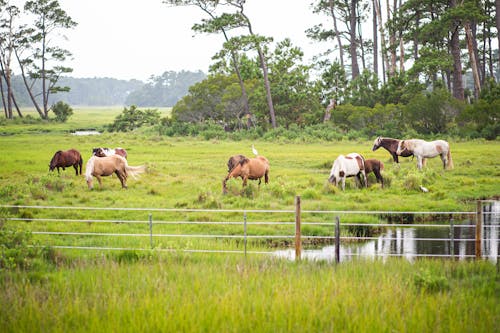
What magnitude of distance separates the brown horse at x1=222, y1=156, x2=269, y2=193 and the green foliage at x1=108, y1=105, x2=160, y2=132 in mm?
31212

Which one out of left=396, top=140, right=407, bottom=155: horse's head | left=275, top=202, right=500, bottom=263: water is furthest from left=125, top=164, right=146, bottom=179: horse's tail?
left=396, top=140, right=407, bottom=155: horse's head

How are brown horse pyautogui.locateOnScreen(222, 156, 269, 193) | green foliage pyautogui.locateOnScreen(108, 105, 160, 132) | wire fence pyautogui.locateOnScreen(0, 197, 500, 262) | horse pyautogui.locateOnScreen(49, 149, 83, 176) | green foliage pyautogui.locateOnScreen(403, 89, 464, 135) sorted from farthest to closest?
green foliage pyautogui.locateOnScreen(108, 105, 160, 132) → green foliage pyautogui.locateOnScreen(403, 89, 464, 135) → horse pyautogui.locateOnScreen(49, 149, 83, 176) → brown horse pyautogui.locateOnScreen(222, 156, 269, 193) → wire fence pyautogui.locateOnScreen(0, 197, 500, 262)

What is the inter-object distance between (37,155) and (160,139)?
12.6 metres

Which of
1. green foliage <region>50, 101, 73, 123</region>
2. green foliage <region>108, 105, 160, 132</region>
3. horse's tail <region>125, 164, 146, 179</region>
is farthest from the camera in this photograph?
green foliage <region>50, 101, 73, 123</region>

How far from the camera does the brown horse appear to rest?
1705 centimetres

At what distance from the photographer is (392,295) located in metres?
6.34

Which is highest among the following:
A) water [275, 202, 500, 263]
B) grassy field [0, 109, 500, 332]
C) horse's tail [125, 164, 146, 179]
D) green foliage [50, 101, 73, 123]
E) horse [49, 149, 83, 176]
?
green foliage [50, 101, 73, 123]

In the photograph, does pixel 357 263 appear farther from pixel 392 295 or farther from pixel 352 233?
pixel 352 233

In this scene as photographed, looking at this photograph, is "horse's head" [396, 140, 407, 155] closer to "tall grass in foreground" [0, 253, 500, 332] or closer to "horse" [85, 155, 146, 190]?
"horse" [85, 155, 146, 190]

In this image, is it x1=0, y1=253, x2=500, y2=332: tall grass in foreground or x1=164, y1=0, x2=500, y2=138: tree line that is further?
x1=164, y1=0, x2=500, y2=138: tree line

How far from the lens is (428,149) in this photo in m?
22.2

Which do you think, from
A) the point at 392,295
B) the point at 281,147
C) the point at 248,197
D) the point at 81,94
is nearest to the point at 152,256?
the point at 392,295

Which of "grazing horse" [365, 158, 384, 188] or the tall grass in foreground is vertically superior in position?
"grazing horse" [365, 158, 384, 188]

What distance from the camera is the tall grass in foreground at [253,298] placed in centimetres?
548
